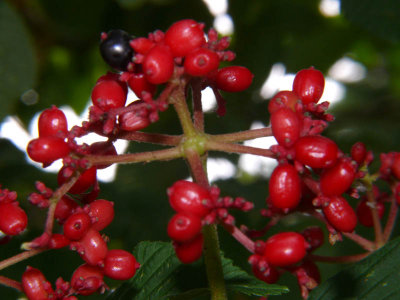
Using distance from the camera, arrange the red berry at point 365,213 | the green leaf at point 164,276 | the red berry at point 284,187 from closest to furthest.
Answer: the red berry at point 284,187 < the green leaf at point 164,276 < the red berry at point 365,213

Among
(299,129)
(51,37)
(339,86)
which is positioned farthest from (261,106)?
(299,129)

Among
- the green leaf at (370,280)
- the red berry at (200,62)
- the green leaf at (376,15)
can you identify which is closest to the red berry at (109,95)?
the red berry at (200,62)

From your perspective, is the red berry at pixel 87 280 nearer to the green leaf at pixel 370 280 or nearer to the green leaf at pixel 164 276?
the green leaf at pixel 164 276

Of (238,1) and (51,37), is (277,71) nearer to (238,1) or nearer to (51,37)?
(238,1)

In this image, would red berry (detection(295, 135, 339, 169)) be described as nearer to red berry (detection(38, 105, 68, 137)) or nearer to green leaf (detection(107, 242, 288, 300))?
green leaf (detection(107, 242, 288, 300))

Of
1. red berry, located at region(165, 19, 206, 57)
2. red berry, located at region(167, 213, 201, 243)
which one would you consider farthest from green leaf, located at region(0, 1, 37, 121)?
red berry, located at region(167, 213, 201, 243)

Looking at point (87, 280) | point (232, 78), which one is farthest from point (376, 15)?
point (87, 280)
